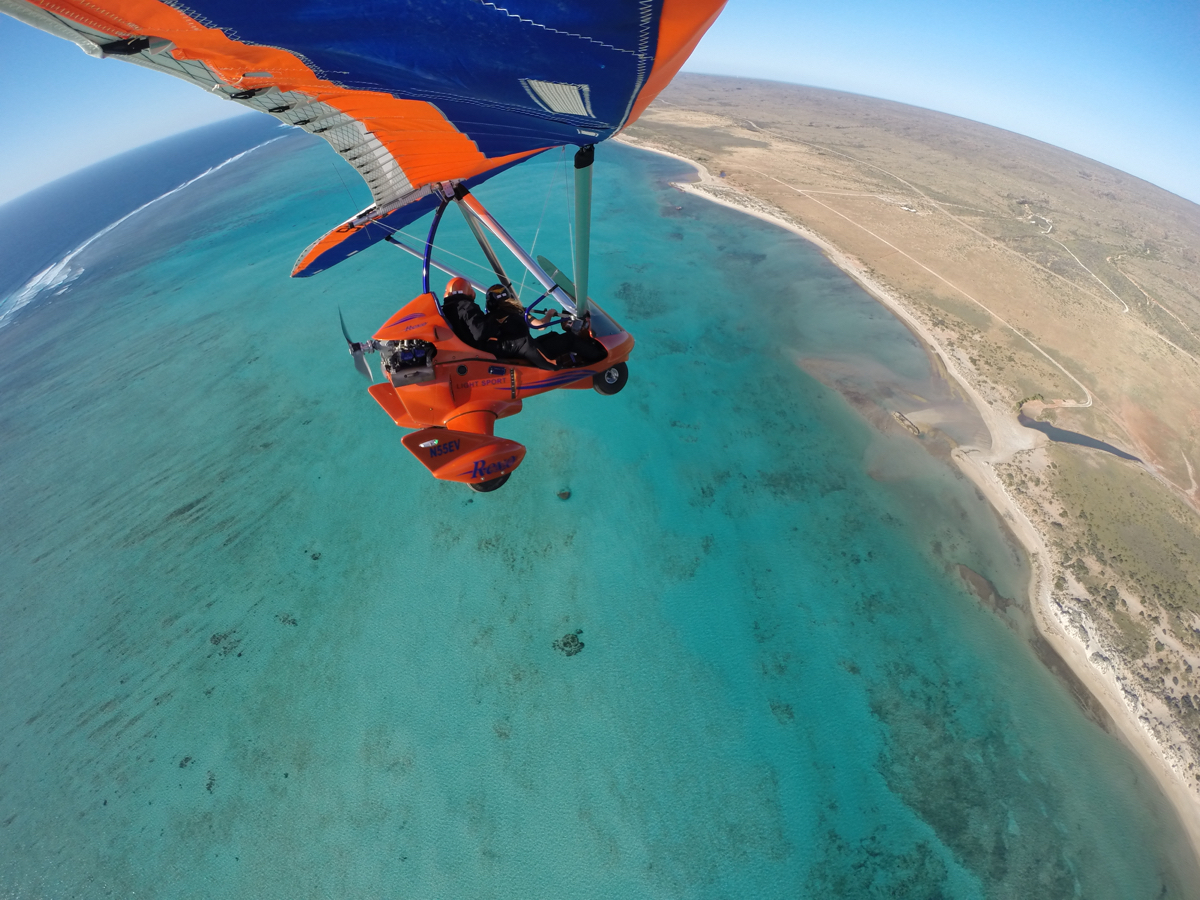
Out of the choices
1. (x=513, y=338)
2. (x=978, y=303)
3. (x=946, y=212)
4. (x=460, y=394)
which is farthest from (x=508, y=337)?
(x=946, y=212)

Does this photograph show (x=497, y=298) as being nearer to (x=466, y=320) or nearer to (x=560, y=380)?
(x=466, y=320)

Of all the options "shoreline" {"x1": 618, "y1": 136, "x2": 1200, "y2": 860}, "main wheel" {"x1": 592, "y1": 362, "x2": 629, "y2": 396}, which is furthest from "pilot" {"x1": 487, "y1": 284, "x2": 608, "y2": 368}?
"shoreline" {"x1": 618, "y1": 136, "x2": 1200, "y2": 860}

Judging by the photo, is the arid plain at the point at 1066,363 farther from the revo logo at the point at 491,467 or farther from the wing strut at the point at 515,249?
the wing strut at the point at 515,249

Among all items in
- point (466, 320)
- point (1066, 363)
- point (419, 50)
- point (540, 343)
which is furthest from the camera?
point (1066, 363)

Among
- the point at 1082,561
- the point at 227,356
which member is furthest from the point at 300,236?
the point at 1082,561

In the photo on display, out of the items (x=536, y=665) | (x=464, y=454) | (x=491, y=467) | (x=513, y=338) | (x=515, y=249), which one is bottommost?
(x=536, y=665)

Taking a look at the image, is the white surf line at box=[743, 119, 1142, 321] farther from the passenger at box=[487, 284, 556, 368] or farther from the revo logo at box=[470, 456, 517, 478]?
the revo logo at box=[470, 456, 517, 478]
